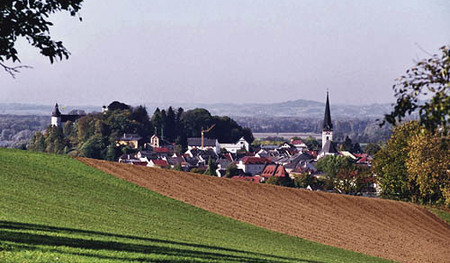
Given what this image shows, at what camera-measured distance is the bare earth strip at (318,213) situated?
33219mm

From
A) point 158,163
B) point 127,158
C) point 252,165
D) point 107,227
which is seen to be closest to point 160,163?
point 158,163

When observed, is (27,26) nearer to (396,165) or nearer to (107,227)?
(107,227)

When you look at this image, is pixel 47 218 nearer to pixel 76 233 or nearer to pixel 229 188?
pixel 76 233

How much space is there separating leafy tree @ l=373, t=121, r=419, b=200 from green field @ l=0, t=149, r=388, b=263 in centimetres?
2733

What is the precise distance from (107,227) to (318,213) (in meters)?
18.7

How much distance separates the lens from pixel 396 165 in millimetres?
59906

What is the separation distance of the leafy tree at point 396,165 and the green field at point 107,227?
27.3 metres

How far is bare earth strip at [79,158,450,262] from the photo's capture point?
3322 centimetres

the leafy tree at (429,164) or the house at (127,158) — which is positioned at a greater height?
the leafy tree at (429,164)

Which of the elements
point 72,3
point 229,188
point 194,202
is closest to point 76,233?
point 72,3

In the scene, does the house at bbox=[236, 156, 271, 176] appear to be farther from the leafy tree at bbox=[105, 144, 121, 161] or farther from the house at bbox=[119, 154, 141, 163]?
the leafy tree at bbox=[105, 144, 121, 161]

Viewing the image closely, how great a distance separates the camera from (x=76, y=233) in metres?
20.9

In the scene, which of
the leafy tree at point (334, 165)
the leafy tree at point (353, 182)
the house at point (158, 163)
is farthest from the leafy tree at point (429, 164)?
the house at point (158, 163)

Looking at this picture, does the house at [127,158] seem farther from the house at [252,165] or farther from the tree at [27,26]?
the tree at [27,26]
